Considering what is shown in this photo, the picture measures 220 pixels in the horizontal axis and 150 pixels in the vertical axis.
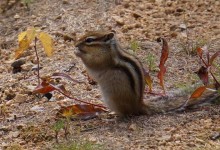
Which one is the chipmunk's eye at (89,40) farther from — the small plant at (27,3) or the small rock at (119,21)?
the small plant at (27,3)

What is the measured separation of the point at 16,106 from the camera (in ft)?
20.6

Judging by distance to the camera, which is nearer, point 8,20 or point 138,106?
point 138,106

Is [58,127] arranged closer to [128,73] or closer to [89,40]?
[128,73]

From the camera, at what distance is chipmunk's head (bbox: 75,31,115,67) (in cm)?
589

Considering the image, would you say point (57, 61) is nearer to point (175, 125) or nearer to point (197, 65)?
point (197, 65)

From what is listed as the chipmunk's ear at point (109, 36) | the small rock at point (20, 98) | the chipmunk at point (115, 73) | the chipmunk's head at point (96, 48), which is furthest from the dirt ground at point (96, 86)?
the chipmunk's ear at point (109, 36)

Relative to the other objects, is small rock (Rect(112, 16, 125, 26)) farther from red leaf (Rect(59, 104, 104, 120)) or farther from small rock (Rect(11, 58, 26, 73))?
red leaf (Rect(59, 104, 104, 120))

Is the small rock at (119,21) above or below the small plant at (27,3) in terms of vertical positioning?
below

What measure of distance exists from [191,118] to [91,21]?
262cm

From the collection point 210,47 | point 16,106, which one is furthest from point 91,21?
point 16,106

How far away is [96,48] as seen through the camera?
5922 mm

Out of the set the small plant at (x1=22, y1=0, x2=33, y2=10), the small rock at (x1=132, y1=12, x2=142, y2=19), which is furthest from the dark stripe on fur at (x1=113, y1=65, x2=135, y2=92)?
the small plant at (x1=22, y1=0, x2=33, y2=10)

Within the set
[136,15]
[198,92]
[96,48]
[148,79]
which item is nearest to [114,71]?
[96,48]

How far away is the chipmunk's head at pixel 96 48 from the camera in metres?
5.89
